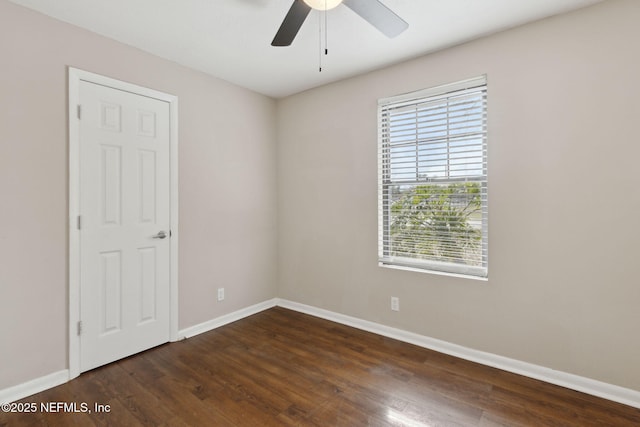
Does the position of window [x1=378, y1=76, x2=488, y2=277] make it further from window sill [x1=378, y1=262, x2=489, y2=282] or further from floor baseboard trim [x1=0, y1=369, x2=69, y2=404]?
floor baseboard trim [x1=0, y1=369, x2=69, y2=404]

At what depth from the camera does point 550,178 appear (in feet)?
7.14

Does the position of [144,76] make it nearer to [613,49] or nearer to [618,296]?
[613,49]

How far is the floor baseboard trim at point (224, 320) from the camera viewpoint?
2942 mm

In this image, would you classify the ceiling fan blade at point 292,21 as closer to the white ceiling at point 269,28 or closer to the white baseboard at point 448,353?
the white ceiling at point 269,28

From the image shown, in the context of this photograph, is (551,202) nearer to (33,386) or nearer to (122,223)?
(122,223)

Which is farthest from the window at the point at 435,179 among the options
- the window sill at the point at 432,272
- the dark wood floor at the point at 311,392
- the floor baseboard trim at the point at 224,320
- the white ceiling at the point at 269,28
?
the floor baseboard trim at the point at 224,320

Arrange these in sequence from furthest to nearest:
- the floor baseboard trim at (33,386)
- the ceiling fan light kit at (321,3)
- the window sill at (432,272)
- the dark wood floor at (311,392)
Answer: the window sill at (432,272) → the floor baseboard trim at (33,386) → the dark wood floor at (311,392) → the ceiling fan light kit at (321,3)

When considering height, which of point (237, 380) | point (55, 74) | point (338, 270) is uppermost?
point (55, 74)

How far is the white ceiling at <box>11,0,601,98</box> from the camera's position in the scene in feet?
6.66

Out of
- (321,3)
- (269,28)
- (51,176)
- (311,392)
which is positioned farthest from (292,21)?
(311,392)

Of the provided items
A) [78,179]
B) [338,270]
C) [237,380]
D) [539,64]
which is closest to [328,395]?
[237,380]

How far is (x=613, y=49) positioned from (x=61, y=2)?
3574mm

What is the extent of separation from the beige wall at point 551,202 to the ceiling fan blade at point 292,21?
1.37 m

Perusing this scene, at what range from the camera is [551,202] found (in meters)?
2.18
